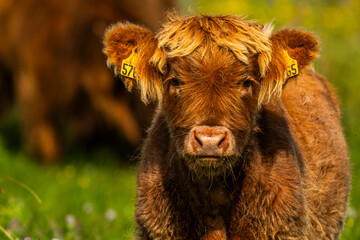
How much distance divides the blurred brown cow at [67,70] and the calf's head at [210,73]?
5.13 m

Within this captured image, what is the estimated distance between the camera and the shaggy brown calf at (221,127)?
4.41 metres

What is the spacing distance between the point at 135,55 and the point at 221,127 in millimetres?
Answer: 873

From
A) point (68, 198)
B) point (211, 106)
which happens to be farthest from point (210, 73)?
point (68, 198)

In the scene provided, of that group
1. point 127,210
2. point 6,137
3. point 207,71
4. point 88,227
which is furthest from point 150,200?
point 6,137

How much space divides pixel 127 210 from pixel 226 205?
10.2 feet

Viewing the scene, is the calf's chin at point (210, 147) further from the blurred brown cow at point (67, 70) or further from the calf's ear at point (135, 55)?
the blurred brown cow at point (67, 70)

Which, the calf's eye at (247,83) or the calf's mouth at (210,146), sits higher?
the calf's eye at (247,83)

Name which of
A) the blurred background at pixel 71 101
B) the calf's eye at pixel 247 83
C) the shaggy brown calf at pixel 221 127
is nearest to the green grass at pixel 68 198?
the blurred background at pixel 71 101

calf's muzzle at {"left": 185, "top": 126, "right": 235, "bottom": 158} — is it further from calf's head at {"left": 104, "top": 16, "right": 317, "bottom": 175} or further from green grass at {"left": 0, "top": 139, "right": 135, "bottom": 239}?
green grass at {"left": 0, "top": 139, "right": 135, "bottom": 239}

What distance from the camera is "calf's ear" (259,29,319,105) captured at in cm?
466

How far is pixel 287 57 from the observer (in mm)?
4676

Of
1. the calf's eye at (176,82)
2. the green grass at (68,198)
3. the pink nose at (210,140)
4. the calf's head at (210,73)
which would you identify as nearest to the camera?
the pink nose at (210,140)

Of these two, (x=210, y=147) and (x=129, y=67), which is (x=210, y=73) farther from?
(x=129, y=67)

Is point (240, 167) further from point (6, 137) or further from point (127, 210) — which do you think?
point (6, 137)
